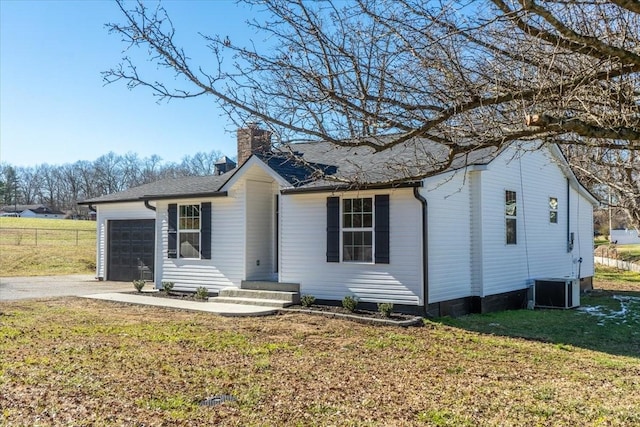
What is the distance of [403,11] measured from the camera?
→ 5.18m

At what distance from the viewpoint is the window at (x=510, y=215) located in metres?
13.5

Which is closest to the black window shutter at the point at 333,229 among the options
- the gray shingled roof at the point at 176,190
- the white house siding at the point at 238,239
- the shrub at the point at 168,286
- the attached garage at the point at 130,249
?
the white house siding at the point at 238,239

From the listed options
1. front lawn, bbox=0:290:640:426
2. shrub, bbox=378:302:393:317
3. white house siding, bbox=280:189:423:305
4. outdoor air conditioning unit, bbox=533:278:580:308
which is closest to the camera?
front lawn, bbox=0:290:640:426

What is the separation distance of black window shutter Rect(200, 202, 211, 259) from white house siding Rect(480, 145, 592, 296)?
22.4 feet

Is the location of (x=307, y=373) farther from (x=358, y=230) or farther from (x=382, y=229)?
(x=358, y=230)

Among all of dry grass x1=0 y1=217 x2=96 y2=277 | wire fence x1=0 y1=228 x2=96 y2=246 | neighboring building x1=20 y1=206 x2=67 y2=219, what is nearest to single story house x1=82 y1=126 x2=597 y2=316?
dry grass x1=0 y1=217 x2=96 y2=277

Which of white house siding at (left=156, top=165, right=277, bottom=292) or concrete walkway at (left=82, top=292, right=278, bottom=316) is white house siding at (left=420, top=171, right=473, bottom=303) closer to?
concrete walkway at (left=82, top=292, right=278, bottom=316)

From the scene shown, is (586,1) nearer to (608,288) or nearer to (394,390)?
(394,390)

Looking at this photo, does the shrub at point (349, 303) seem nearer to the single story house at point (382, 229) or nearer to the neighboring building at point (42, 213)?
the single story house at point (382, 229)

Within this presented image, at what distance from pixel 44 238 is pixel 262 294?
29462 mm

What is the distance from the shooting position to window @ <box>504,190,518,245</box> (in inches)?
533

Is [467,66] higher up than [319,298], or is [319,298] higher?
[467,66]

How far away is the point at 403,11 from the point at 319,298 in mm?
8107

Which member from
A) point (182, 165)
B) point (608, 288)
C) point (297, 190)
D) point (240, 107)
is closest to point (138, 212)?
point (297, 190)
